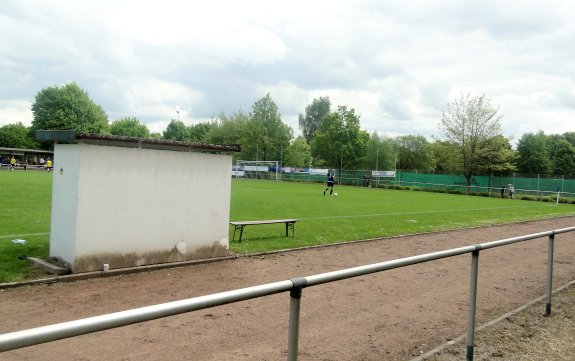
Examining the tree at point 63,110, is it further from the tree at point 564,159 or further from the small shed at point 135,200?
the tree at point 564,159

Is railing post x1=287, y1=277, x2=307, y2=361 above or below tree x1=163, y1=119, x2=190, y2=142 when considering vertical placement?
below

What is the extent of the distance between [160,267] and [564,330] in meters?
6.39

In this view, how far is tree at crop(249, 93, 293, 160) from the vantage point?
7319 centimetres

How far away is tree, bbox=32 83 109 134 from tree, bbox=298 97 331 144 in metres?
49.9

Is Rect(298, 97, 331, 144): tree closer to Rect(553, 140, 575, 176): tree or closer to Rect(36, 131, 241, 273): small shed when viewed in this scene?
Rect(553, 140, 575, 176): tree

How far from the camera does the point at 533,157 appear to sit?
80.9 metres

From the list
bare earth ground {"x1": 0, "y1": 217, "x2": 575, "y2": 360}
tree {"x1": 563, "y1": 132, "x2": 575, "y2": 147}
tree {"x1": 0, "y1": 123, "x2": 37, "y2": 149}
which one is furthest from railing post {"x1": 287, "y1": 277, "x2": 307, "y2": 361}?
tree {"x1": 563, "y1": 132, "x2": 575, "y2": 147}

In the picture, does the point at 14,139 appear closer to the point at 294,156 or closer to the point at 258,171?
the point at 258,171

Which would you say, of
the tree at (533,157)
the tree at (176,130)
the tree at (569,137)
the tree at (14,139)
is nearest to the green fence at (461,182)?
the tree at (533,157)

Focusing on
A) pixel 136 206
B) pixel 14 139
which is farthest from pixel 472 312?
pixel 14 139

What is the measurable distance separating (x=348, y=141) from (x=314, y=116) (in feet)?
151

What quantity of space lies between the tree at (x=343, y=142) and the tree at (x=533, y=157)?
30.7 m

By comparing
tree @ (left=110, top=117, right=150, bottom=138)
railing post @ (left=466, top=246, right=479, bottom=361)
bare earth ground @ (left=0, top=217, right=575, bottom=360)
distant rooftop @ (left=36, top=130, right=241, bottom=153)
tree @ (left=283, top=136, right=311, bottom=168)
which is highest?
tree @ (left=110, top=117, right=150, bottom=138)

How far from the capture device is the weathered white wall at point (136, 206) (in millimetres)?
7887
